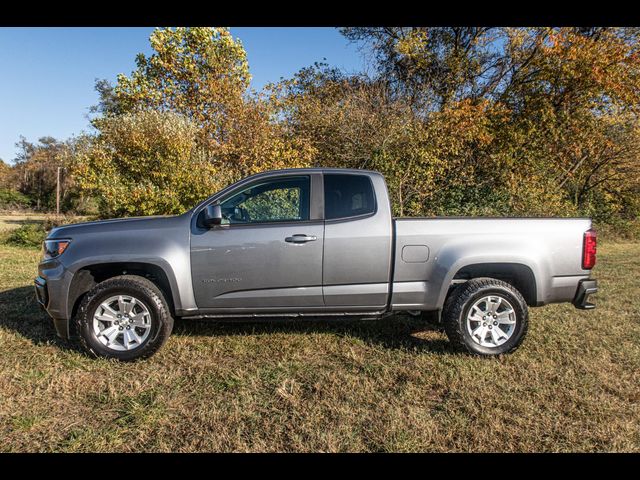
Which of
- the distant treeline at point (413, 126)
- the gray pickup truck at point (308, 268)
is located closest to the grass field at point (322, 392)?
the gray pickup truck at point (308, 268)

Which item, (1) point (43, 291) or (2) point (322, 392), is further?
(1) point (43, 291)

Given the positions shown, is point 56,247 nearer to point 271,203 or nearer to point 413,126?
point 271,203

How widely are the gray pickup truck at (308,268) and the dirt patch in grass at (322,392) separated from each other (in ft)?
1.25

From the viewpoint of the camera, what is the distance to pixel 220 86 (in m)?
12.4

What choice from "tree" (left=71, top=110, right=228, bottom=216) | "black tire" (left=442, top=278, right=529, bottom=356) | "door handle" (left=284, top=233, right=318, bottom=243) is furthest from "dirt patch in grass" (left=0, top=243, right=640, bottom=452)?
"tree" (left=71, top=110, right=228, bottom=216)

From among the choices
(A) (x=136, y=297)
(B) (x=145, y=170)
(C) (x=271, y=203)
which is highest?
(B) (x=145, y=170)

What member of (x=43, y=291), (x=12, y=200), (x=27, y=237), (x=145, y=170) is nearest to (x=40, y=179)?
(x=12, y=200)

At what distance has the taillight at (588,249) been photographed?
382cm

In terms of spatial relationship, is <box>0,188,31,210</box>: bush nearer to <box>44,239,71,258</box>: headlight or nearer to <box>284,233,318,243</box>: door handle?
<box>44,239,71,258</box>: headlight

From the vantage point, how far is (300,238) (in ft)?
12.4

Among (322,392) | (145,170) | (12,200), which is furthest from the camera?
(12,200)

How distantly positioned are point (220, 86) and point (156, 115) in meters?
2.78
